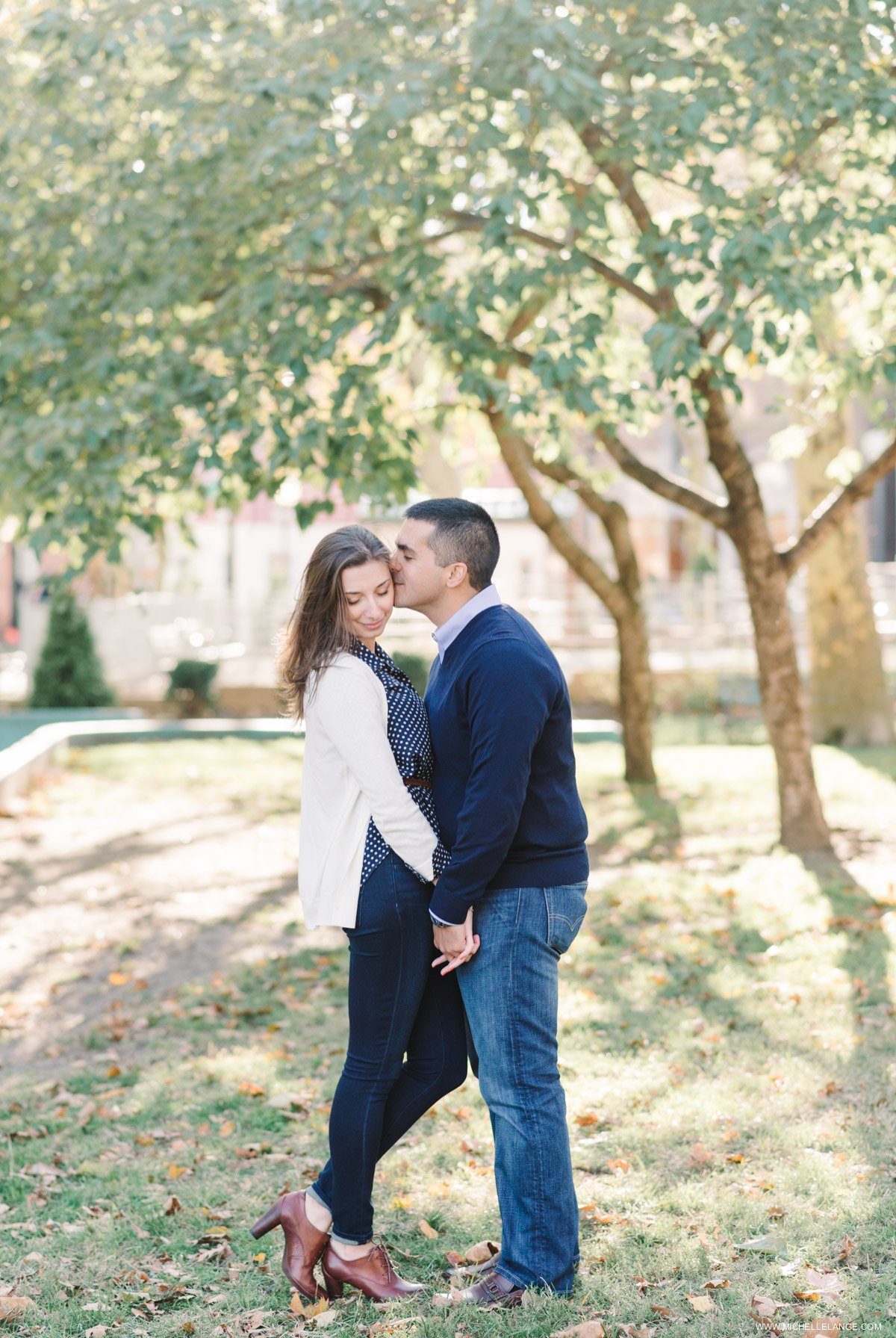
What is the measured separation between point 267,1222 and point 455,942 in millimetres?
1034

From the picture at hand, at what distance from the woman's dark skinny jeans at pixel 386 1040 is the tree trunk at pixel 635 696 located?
Answer: 9093 millimetres

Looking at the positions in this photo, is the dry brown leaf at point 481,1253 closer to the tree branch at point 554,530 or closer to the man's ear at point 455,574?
the man's ear at point 455,574

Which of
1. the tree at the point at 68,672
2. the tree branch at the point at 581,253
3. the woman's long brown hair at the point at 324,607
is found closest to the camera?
the woman's long brown hair at the point at 324,607

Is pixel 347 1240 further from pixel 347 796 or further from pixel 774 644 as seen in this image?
pixel 774 644

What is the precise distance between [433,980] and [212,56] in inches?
247

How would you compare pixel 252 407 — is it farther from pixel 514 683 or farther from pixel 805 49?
pixel 514 683

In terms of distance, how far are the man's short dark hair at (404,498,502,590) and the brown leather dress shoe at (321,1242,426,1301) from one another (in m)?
1.80

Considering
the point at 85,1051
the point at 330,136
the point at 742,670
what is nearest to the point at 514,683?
the point at 85,1051

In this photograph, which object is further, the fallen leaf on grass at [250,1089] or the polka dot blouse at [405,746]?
the fallen leaf on grass at [250,1089]

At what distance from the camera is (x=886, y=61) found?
7.34 metres

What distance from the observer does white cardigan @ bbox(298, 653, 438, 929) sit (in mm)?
3266

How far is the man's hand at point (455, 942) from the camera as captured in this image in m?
3.26

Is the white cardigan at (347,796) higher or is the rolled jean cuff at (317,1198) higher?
the white cardigan at (347,796)

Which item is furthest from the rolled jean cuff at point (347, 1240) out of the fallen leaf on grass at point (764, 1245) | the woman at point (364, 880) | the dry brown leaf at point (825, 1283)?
the dry brown leaf at point (825, 1283)
